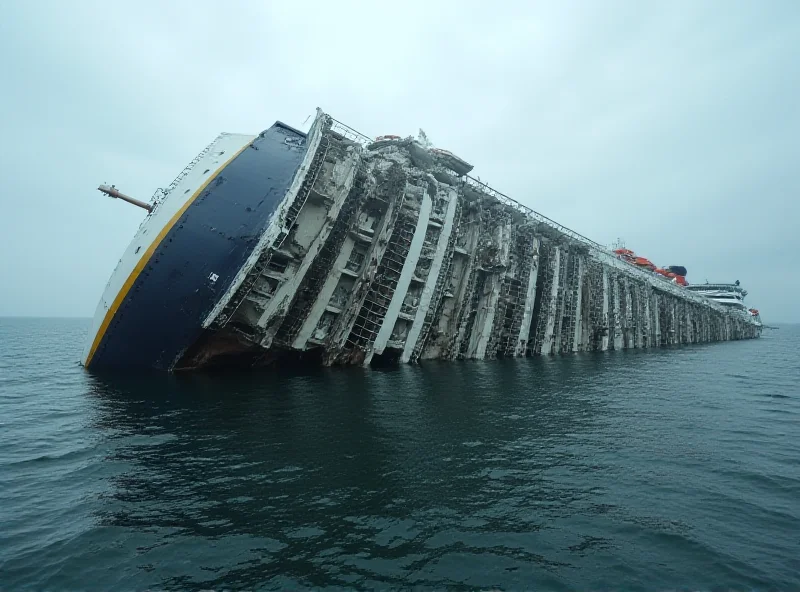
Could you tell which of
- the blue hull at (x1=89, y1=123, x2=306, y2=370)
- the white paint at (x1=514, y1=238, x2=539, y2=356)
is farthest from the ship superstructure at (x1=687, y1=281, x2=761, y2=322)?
the blue hull at (x1=89, y1=123, x2=306, y2=370)

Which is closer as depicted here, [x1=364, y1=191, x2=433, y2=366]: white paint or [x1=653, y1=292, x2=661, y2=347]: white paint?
[x1=364, y1=191, x2=433, y2=366]: white paint

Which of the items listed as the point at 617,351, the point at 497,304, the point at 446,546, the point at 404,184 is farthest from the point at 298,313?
the point at 617,351

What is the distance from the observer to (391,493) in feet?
31.7

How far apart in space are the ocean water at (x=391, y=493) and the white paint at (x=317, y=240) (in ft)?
17.5

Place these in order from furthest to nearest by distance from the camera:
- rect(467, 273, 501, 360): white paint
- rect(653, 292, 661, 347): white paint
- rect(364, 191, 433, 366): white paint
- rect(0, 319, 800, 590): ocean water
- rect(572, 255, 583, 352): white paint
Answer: rect(653, 292, 661, 347): white paint, rect(572, 255, 583, 352): white paint, rect(467, 273, 501, 360): white paint, rect(364, 191, 433, 366): white paint, rect(0, 319, 800, 590): ocean water

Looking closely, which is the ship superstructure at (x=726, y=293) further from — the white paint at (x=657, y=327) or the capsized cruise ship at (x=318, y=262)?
the capsized cruise ship at (x=318, y=262)

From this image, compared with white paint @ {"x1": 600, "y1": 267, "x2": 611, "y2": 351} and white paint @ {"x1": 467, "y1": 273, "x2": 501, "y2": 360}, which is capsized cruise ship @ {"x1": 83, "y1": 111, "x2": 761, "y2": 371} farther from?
white paint @ {"x1": 600, "y1": 267, "x2": 611, "y2": 351}

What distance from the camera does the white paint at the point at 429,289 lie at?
93.0 feet

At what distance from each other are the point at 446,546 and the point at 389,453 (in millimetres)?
4523

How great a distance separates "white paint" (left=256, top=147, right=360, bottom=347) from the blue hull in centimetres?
275

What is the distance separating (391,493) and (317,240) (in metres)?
17.8

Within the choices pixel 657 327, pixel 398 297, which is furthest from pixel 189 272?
pixel 657 327

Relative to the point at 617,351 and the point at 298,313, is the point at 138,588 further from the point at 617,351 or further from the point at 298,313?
the point at 617,351

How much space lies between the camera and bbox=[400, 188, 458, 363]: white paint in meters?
28.3
